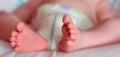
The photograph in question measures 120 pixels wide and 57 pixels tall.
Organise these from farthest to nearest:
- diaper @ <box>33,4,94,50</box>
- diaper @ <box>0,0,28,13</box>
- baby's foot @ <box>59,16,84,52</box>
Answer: diaper @ <box>0,0,28,13</box> < diaper @ <box>33,4,94,50</box> < baby's foot @ <box>59,16,84,52</box>

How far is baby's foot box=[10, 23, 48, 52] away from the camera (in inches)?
29.2

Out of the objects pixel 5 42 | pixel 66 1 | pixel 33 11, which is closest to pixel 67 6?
pixel 66 1

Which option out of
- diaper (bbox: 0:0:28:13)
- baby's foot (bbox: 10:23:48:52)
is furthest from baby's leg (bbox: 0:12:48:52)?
diaper (bbox: 0:0:28:13)

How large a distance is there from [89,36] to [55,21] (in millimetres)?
128

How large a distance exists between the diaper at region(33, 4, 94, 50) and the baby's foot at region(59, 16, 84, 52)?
0.07 meters

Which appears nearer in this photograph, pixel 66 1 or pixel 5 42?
pixel 5 42

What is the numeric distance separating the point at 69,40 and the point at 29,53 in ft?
0.42

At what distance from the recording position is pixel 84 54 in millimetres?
744

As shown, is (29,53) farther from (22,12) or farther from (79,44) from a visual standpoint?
(22,12)

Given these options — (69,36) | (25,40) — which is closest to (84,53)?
(69,36)

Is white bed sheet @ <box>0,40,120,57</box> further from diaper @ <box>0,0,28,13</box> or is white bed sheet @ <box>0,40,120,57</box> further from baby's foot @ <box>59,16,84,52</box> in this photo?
diaper @ <box>0,0,28,13</box>

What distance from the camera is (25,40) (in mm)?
781

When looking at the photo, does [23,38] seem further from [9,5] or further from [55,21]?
[9,5]

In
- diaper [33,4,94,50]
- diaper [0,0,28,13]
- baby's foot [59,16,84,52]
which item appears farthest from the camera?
diaper [0,0,28,13]
